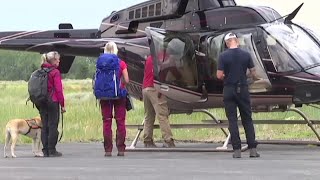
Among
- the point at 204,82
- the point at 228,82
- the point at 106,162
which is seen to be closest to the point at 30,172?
the point at 106,162

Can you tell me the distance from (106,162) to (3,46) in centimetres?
918

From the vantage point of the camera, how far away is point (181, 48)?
14656 mm

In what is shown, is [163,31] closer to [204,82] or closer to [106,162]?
[204,82]

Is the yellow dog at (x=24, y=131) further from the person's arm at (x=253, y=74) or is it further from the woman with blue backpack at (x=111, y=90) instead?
the person's arm at (x=253, y=74)

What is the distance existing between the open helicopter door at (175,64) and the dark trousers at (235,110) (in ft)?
8.08

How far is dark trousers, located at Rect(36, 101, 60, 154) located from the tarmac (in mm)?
326

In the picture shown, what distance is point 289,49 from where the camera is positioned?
45.0 feet

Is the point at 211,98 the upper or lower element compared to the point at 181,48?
lower

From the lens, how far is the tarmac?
906 cm

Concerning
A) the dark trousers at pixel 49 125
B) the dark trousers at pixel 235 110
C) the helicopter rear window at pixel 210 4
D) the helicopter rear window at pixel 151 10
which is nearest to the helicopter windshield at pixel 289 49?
the dark trousers at pixel 235 110

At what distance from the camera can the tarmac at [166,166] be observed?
906 cm

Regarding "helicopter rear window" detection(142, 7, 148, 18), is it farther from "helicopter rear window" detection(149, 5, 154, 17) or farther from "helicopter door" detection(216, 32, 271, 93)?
"helicopter door" detection(216, 32, 271, 93)

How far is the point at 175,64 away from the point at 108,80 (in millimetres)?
2236

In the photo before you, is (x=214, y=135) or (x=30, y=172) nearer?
(x=30, y=172)
